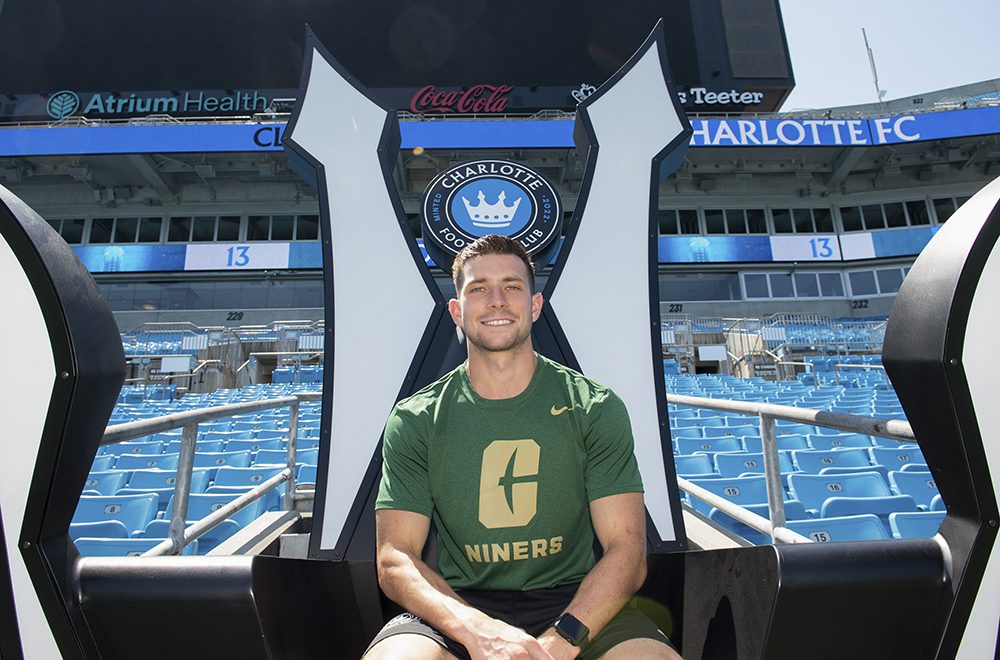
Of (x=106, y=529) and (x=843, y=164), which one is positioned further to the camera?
(x=843, y=164)

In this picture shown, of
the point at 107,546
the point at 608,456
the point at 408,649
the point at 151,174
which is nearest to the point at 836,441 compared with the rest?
the point at 608,456

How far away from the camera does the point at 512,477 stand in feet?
4.97

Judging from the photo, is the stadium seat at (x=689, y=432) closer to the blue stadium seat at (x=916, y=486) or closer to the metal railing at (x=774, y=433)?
the blue stadium seat at (x=916, y=486)

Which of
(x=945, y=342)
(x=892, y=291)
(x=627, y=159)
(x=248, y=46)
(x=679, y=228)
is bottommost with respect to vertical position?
(x=945, y=342)

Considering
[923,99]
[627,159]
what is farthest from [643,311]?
[923,99]

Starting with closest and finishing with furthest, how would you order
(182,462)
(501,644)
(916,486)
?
(501,644) < (182,462) < (916,486)

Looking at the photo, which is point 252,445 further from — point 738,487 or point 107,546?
point 738,487

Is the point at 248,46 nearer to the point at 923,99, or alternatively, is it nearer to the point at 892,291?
the point at 892,291

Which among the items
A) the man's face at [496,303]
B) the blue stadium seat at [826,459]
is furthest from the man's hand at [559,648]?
the blue stadium seat at [826,459]

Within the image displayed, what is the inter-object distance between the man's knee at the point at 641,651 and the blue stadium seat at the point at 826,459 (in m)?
3.93

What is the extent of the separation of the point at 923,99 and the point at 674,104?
42.9 metres

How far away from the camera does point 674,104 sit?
110 inches

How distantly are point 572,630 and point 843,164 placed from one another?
26653 millimetres

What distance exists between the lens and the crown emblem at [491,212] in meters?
2.59
